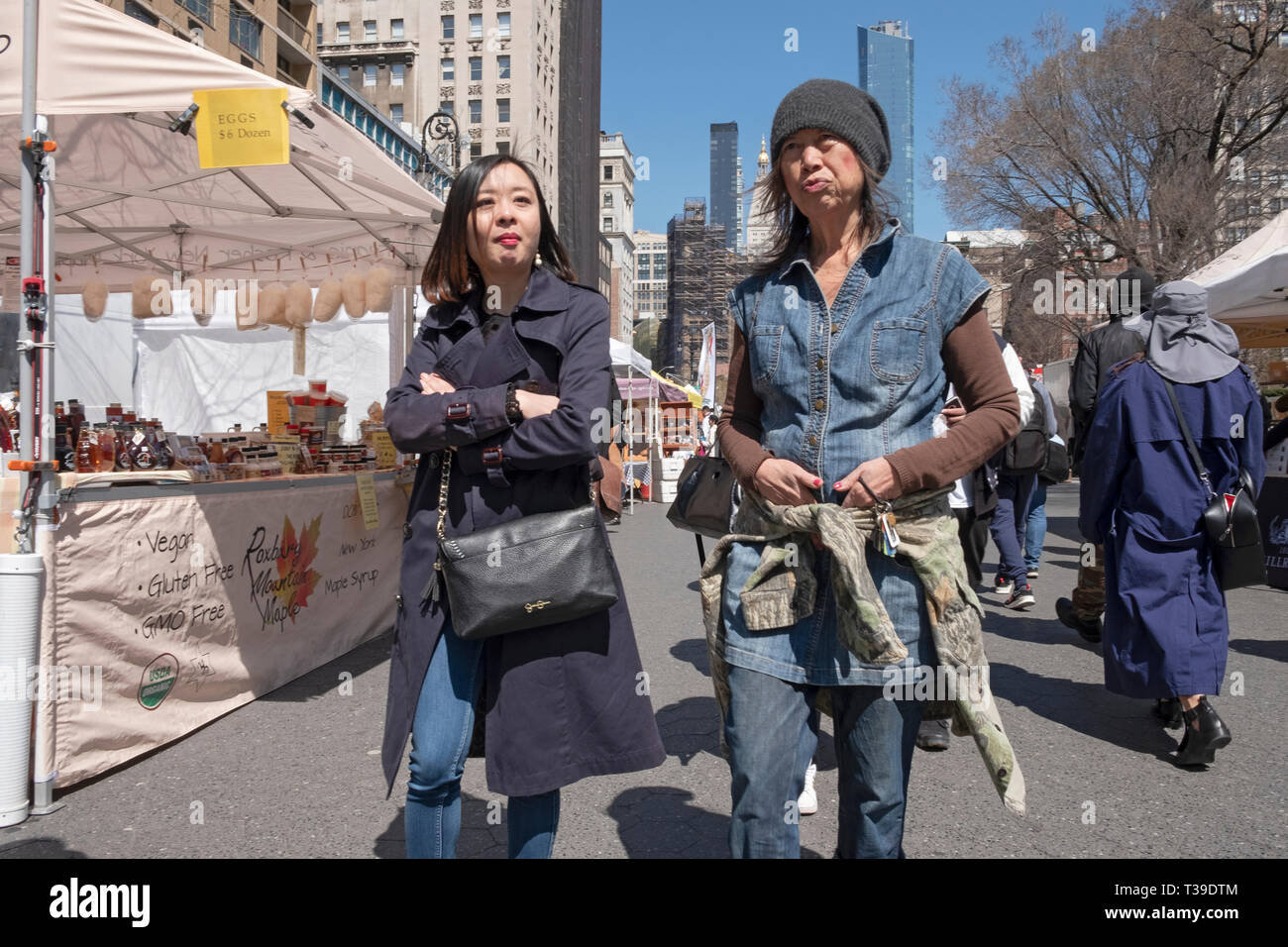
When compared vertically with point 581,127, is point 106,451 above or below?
below

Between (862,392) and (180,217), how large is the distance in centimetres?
728

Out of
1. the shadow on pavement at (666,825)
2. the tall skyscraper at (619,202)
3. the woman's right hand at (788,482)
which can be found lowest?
the shadow on pavement at (666,825)

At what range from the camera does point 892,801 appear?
6.20 feet

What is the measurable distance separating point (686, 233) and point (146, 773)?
7810 centimetres

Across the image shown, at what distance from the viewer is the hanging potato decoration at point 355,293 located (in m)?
6.80

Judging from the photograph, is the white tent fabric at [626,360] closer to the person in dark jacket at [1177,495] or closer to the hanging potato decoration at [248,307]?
the hanging potato decoration at [248,307]

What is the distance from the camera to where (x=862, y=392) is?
6.26ft

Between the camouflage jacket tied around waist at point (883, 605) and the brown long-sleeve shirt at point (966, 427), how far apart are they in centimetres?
8

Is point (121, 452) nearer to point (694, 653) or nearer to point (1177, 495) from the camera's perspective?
point (694, 653)

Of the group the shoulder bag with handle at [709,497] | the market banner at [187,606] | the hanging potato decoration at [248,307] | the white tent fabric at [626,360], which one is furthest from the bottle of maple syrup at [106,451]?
the white tent fabric at [626,360]

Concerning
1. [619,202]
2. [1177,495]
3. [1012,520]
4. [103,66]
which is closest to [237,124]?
[103,66]

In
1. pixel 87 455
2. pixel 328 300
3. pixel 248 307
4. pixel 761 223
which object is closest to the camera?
pixel 761 223

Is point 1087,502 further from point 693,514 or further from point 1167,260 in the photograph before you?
point 1167,260
